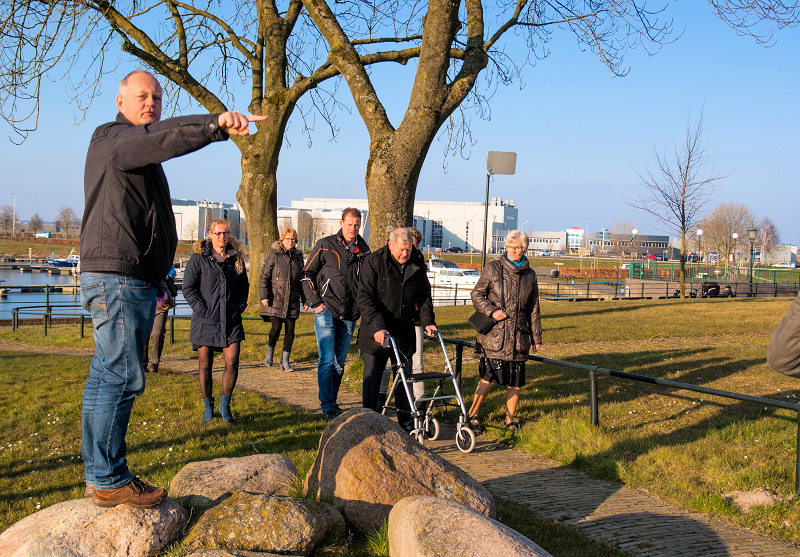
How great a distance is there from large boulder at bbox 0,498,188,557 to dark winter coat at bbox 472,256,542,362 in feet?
13.6

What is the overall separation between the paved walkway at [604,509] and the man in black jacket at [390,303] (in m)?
0.83

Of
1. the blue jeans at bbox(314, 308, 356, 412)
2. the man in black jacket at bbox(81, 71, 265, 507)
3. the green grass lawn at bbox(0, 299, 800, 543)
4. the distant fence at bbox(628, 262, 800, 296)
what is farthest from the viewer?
the distant fence at bbox(628, 262, 800, 296)

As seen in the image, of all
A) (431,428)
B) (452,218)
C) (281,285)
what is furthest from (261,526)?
(452,218)

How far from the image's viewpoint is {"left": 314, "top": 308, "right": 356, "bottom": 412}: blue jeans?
755 centimetres

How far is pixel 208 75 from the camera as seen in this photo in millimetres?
20297

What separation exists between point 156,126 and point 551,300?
95.7ft

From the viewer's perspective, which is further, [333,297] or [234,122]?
[333,297]

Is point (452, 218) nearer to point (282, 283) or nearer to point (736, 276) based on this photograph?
point (736, 276)

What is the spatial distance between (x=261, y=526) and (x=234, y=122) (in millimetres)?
2069

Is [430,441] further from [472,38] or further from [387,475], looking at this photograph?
[472,38]

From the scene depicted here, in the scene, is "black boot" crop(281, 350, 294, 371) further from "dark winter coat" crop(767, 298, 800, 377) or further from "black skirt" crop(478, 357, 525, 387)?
"dark winter coat" crop(767, 298, 800, 377)

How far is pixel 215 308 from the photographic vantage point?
23.9ft

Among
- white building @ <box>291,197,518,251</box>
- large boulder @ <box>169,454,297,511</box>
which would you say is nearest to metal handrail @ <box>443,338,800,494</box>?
large boulder @ <box>169,454,297,511</box>

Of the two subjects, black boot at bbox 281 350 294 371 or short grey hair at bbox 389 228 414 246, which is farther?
black boot at bbox 281 350 294 371
